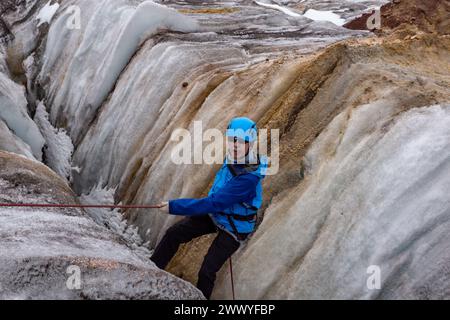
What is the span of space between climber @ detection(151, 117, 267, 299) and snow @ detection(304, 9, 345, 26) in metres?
8.16

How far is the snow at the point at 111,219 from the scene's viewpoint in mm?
5992

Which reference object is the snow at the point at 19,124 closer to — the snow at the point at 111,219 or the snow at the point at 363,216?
the snow at the point at 111,219

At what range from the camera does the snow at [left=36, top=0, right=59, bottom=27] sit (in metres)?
11.1

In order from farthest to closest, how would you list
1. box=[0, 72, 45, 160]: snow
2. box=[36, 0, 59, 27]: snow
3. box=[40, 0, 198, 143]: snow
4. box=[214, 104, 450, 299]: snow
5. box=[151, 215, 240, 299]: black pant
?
box=[36, 0, 59, 27]: snow → box=[40, 0, 198, 143]: snow → box=[0, 72, 45, 160]: snow → box=[151, 215, 240, 299]: black pant → box=[214, 104, 450, 299]: snow

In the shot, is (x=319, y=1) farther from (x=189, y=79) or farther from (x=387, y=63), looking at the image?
(x=387, y=63)

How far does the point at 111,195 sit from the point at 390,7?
5686 mm

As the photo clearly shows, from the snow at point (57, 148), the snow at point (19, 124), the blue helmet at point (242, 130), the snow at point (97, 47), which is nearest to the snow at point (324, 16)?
the snow at point (97, 47)

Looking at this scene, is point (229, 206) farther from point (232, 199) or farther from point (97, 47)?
point (97, 47)

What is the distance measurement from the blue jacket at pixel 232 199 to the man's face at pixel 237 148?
9 centimetres

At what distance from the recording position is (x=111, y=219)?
267 inches

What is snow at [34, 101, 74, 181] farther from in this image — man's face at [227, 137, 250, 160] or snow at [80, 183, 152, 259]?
man's face at [227, 137, 250, 160]

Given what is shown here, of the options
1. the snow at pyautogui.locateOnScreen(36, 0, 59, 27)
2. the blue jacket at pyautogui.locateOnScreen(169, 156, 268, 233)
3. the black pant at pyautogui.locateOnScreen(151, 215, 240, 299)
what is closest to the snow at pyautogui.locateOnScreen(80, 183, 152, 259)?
the black pant at pyautogui.locateOnScreen(151, 215, 240, 299)

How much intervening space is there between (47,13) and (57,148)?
3.98 m

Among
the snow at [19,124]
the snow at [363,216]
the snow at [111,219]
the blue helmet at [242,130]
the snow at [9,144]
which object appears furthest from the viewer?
the snow at [19,124]
